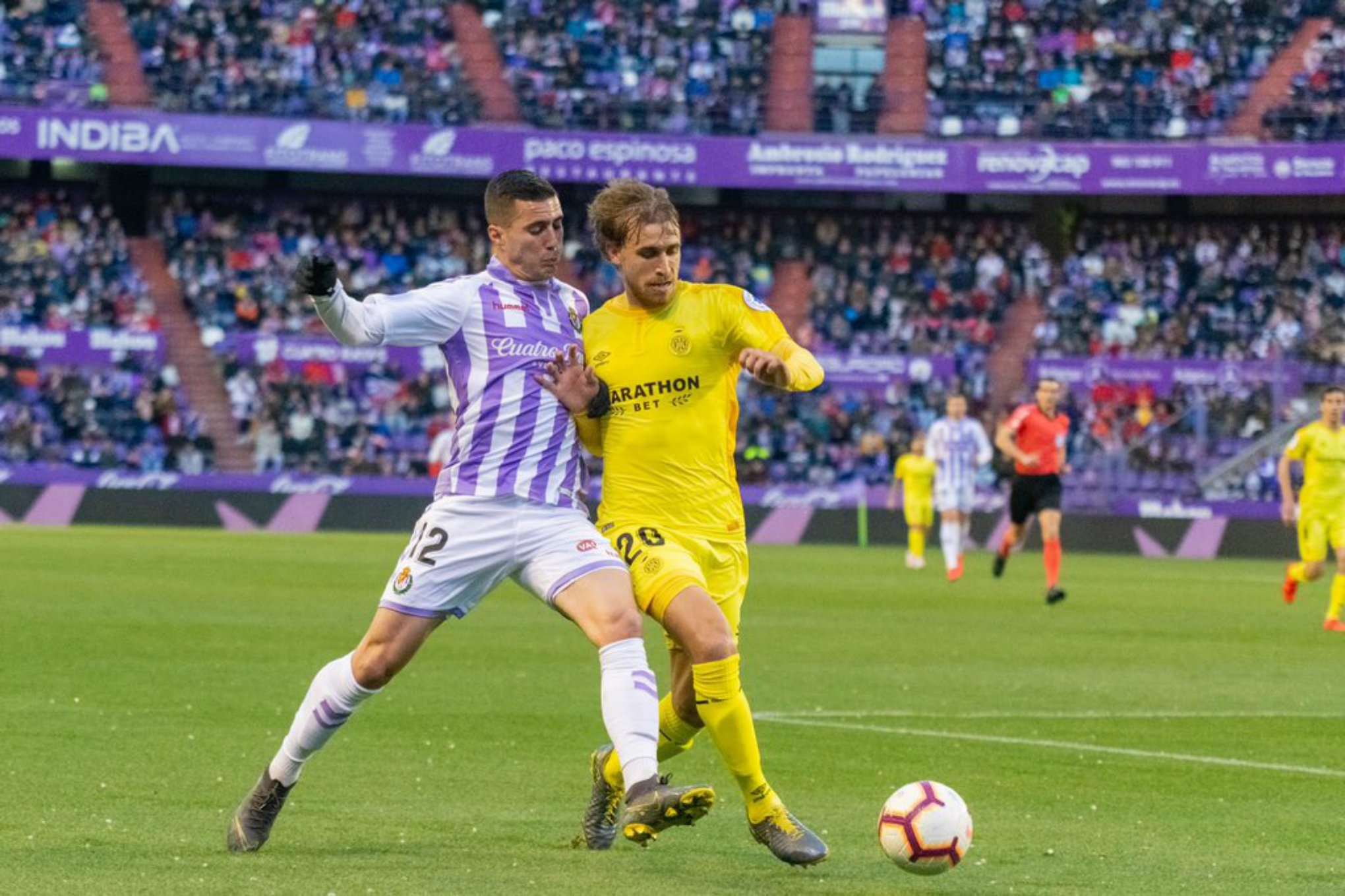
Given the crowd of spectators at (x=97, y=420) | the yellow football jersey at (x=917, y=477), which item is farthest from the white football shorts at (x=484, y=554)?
the crowd of spectators at (x=97, y=420)

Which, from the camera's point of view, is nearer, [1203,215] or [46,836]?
[46,836]

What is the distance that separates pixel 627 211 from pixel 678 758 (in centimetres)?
369

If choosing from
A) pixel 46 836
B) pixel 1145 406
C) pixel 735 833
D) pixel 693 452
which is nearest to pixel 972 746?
pixel 735 833

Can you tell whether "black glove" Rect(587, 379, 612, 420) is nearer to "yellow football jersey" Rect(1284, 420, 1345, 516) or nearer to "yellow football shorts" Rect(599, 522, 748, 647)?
"yellow football shorts" Rect(599, 522, 748, 647)

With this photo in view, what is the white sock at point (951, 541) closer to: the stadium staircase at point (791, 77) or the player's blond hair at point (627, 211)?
the stadium staircase at point (791, 77)

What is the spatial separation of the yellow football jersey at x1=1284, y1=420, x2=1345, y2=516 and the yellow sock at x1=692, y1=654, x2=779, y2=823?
44.5 ft

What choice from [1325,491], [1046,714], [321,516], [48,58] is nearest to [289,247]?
[48,58]

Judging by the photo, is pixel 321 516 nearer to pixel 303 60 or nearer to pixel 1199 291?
pixel 303 60

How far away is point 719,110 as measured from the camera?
1746 inches

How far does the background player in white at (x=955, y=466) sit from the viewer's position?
26.9 metres

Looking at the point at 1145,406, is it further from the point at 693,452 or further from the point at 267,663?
the point at 693,452

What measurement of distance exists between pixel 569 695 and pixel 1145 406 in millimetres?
28988

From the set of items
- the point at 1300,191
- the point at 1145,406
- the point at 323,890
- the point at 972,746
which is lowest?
the point at 1145,406

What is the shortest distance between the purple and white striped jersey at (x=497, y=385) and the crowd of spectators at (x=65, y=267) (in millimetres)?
35095
